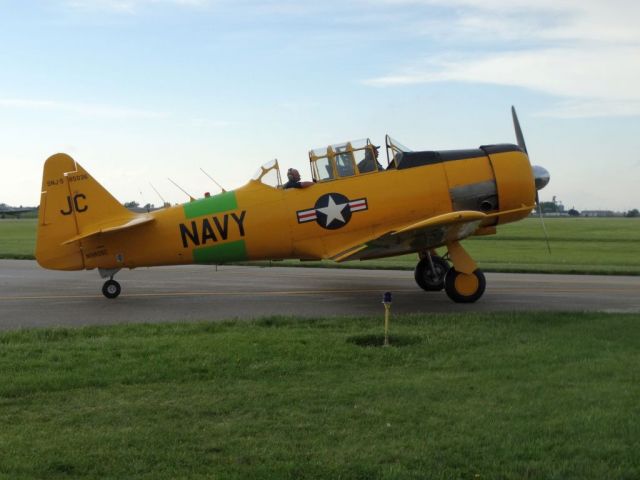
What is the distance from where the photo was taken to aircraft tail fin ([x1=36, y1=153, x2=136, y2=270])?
45.4 feet

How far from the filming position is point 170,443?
5234 millimetres

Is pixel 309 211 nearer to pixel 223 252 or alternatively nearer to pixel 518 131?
pixel 223 252

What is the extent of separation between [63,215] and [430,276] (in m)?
7.54

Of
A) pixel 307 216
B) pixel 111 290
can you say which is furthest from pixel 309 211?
pixel 111 290

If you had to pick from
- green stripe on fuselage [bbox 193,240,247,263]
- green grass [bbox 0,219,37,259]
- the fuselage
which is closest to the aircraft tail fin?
the fuselage

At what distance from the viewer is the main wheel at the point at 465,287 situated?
43.6 feet

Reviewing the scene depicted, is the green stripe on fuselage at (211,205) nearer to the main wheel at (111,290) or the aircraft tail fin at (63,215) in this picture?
the aircraft tail fin at (63,215)

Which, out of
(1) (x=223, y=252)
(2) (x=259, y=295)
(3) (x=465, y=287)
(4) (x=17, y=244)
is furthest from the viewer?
(4) (x=17, y=244)

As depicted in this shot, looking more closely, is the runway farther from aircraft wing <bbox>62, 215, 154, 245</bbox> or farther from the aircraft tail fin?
aircraft wing <bbox>62, 215, 154, 245</bbox>

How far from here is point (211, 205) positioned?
13945mm

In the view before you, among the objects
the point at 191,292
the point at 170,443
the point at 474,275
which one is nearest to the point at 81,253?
the point at 191,292

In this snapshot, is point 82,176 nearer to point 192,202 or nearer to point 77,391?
point 192,202

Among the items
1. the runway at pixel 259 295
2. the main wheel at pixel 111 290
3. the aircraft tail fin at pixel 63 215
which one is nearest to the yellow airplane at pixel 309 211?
the aircraft tail fin at pixel 63 215

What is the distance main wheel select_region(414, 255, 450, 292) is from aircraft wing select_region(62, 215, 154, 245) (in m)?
5.73
